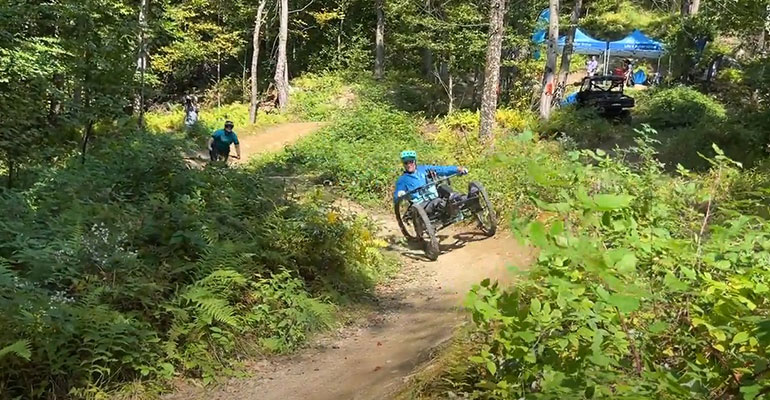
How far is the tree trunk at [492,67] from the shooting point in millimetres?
15031

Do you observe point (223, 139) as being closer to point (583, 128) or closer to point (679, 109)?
point (583, 128)

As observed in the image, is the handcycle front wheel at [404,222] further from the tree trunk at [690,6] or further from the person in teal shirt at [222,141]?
the tree trunk at [690,6]

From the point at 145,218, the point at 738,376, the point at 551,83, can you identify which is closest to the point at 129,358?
the point at 145,218

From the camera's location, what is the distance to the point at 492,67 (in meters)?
15.3

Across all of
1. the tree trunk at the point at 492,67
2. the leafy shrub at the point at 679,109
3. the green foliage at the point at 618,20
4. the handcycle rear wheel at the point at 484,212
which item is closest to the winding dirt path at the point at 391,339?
the handcycle rear wheel at the point at 484,212

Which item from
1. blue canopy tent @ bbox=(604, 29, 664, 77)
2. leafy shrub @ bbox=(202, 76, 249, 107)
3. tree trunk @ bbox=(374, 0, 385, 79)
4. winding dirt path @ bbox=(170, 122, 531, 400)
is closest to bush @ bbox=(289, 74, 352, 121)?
tree trunk @ bbox=(374, 0, 385, 79)

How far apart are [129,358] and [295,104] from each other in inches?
1027

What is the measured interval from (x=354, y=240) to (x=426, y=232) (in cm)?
145

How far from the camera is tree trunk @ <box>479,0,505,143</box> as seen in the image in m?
15.0

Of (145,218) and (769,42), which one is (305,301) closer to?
(145,218)

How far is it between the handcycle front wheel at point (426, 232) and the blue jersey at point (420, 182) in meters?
0.31

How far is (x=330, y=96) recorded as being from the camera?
31047mm

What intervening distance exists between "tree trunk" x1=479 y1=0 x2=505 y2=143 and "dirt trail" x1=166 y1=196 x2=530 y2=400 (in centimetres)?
686

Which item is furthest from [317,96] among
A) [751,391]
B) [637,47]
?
[751,391]
